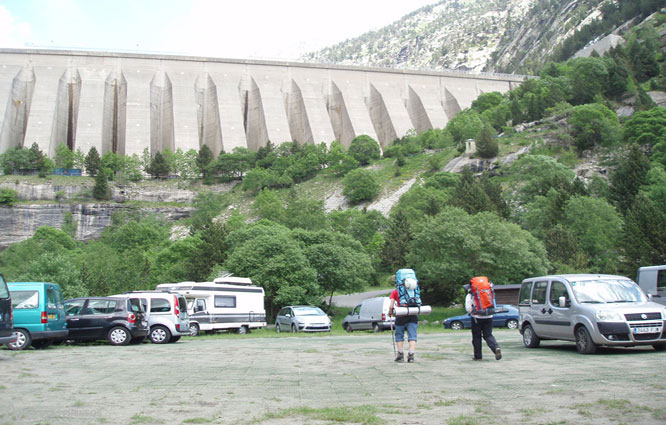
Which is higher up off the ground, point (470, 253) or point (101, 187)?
point (101, 187)

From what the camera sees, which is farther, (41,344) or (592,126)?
(592,126)

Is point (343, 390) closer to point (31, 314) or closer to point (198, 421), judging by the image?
point (198, 421)

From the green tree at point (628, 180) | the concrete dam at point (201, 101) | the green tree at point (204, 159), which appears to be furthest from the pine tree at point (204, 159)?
the green tree at point (628, 180)


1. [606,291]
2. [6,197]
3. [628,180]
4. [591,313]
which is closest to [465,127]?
[628,180]

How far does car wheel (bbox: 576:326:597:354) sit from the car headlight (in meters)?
0.39

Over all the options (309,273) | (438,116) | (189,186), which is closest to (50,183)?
(189,186)

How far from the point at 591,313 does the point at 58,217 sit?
77784mm

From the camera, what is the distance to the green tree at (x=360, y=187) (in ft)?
253

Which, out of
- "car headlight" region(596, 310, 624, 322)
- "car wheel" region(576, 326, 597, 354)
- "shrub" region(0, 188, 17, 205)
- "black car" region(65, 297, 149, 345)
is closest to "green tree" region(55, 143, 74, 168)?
"shrub" region(0, 188, 17, 205)

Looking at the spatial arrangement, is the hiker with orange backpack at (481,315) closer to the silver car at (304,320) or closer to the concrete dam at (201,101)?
the silver car at (304,320)

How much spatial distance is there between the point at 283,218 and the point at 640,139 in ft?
139

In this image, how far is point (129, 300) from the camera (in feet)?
56.9

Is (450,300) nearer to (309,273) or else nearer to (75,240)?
(309,273)

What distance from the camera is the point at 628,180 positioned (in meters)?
56.1
